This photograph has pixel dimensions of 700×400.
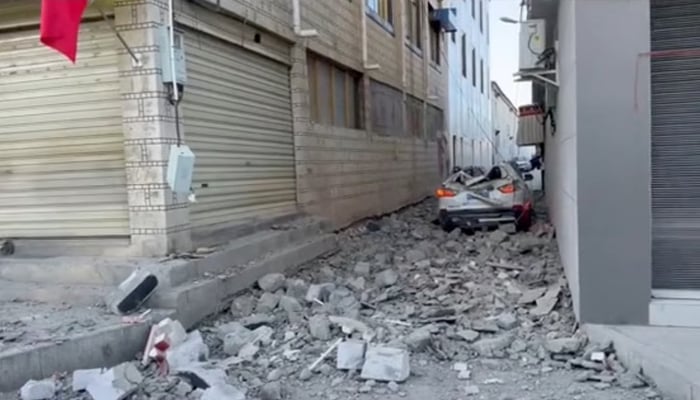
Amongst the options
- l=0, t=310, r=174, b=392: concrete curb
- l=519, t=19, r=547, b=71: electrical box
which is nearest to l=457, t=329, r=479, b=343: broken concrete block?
l=0, t=310, r=174, b=392: concrete curb

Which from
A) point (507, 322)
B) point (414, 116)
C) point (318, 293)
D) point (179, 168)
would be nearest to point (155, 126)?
point (179, 168)

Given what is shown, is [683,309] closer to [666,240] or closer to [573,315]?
[666,240]

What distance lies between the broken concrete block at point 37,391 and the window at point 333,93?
696 centimetres

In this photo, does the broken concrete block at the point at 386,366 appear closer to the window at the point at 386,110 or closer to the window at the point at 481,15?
the window at the point at 386,110

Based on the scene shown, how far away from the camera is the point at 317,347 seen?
5.23 m

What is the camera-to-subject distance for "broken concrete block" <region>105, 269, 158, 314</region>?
5.40 metres

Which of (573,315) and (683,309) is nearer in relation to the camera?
(683,309)

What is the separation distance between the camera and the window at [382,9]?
14.1m

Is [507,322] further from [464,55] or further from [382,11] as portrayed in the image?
[464,55]

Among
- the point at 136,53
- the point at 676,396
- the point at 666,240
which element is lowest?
the point at 676,396

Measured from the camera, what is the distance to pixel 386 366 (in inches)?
180

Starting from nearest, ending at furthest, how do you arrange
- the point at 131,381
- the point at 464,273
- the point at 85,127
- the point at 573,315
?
the point at 131,381 < the point at 573,315 < the point at 85,127 < the point at 464,273

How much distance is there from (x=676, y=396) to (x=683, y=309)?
1240mm

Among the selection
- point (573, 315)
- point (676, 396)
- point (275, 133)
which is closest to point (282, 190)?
point (275, 133)
